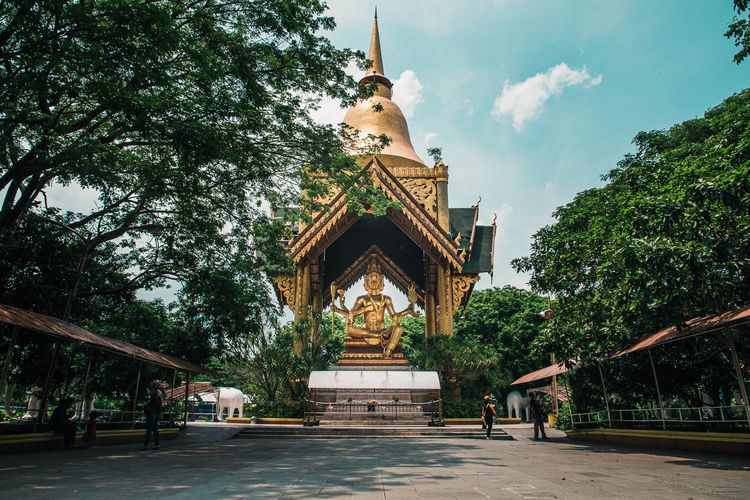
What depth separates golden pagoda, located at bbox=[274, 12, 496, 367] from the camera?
19.2 m

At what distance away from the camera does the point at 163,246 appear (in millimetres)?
13273

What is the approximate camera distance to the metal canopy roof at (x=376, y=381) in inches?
590

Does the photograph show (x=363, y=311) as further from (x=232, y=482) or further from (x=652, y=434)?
(x=232, y=482)

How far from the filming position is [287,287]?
19703 millimetres

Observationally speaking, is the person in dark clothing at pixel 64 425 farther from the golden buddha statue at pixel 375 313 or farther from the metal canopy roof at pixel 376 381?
the golden buddha statue at pixel 375 313

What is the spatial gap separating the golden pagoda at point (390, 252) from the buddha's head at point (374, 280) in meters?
0.04

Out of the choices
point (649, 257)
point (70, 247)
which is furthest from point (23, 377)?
point (649, 257)

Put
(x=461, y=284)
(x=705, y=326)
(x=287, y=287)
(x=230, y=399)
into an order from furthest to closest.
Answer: (x=230, y=399) < (x=461, y=284) < (x=287, y=287) < (x=705, y=326)

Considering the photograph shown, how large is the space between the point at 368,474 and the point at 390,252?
17.4 meters

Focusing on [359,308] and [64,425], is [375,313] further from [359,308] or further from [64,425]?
[64,425]

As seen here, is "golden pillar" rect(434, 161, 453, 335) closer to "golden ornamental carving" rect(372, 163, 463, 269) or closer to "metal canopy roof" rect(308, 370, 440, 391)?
"golden ornamental carving" rect(372, 163, 463, 269)

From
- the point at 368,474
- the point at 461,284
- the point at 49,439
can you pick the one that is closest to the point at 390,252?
the point at 461,284

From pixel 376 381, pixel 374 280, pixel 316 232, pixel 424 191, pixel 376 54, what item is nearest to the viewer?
pixel 376 381

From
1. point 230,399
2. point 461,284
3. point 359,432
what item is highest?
point 461,284
